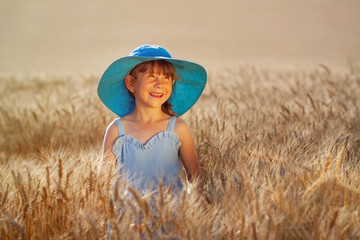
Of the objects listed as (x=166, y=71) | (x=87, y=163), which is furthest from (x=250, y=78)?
(x=87, y=163)

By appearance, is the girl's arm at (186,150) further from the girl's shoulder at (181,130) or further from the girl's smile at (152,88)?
the girl's smile at (152,88)

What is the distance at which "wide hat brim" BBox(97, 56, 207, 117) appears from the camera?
2145 millimetres

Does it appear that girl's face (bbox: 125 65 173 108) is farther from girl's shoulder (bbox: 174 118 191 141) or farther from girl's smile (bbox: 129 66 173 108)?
girl's shoulder (bbox: 174 118 191 141)

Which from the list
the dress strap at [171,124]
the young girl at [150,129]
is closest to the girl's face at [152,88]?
the young girl at [150,129]

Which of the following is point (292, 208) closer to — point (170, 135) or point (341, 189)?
point (341, 189)

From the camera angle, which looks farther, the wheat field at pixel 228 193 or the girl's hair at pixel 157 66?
the girl's hair at pixel 157 66

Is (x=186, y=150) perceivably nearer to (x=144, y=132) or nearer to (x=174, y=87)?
(x=144, y=132)

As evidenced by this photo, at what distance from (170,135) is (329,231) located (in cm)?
104

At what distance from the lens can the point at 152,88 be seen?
2.02 m

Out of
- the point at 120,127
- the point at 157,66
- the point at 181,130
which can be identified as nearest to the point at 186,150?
the point at 181,130

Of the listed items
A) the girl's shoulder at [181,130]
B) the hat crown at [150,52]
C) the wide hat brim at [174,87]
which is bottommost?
the girl's shoulder at [181,130]

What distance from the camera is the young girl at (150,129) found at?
2.02 m

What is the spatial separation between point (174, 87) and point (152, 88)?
272mm

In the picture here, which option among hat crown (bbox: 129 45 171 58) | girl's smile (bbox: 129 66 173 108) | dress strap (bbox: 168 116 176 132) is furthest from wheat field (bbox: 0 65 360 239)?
hat crown (bbox: 129 45 171 58)
